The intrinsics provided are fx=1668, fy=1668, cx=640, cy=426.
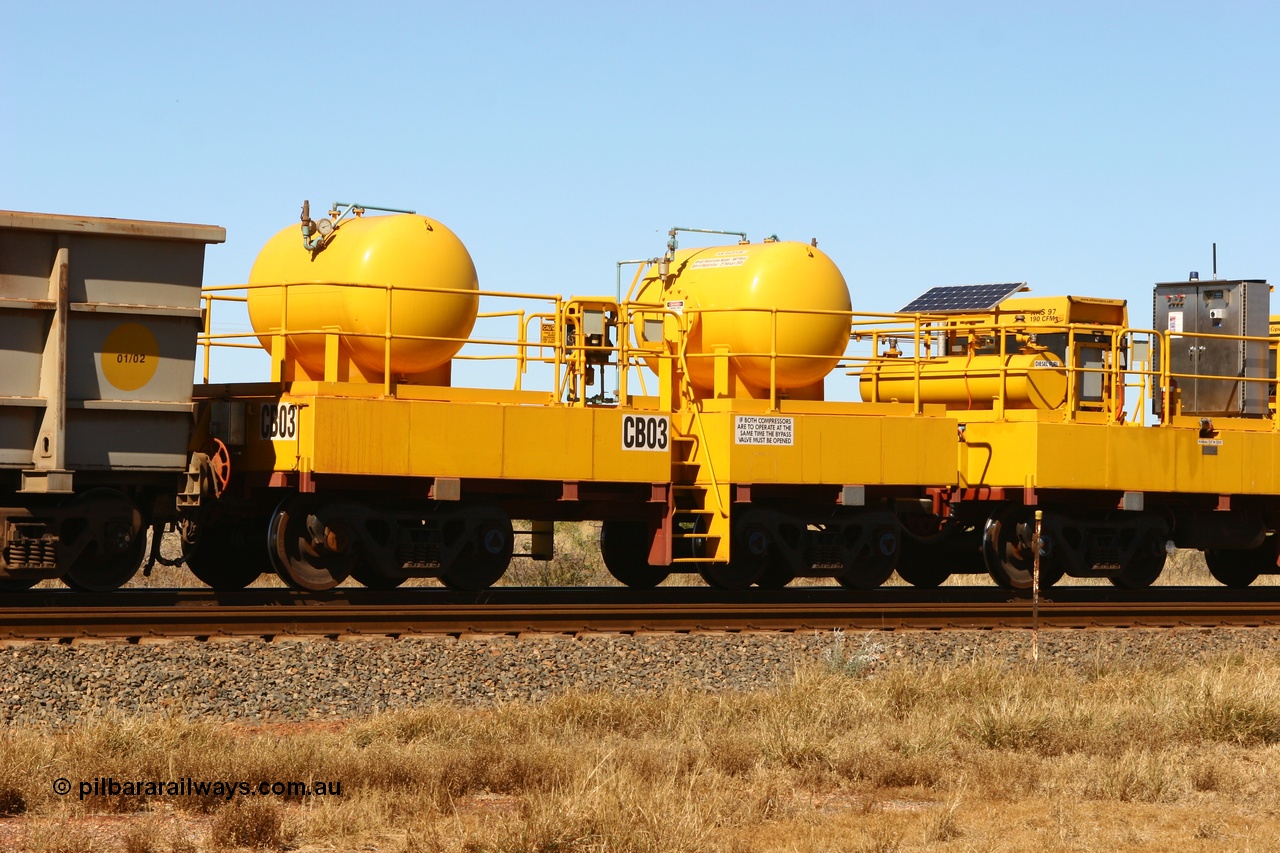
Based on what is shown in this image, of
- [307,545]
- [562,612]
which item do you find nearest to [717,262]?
[562,612]

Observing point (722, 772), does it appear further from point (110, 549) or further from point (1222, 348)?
point (1222, 348)

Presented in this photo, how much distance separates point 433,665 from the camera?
1220 centimetres

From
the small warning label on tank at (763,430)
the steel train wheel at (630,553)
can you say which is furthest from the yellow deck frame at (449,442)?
the steel train wheel at (630,553)

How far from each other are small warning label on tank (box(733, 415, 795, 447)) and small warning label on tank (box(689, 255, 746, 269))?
203cm

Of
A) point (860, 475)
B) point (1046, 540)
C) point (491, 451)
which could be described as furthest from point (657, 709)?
point (1046, 540)

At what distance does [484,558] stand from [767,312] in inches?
166

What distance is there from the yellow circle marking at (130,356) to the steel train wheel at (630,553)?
21.1 feet

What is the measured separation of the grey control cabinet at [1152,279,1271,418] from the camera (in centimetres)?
2145

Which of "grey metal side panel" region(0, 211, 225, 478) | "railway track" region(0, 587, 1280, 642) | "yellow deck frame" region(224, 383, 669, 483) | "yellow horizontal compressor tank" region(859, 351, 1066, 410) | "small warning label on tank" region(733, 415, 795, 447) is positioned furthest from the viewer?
"yellow horizontal compressor tank" region(859, 351, 1066, 410)

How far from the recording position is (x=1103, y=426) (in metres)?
19.8

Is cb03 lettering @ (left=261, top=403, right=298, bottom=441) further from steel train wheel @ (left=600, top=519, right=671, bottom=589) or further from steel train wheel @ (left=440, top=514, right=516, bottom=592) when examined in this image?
steel train wheel @ (left=600, top=519, right=671, bottom=589)

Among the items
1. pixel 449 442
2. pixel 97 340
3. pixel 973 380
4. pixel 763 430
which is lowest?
pixel 449 442

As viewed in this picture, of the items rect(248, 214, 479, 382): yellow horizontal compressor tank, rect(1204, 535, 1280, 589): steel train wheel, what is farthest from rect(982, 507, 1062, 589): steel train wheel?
rect(248, 214, 479, 382): yellow horizontal compressor tank

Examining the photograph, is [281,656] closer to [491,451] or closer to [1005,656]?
[491,451]
